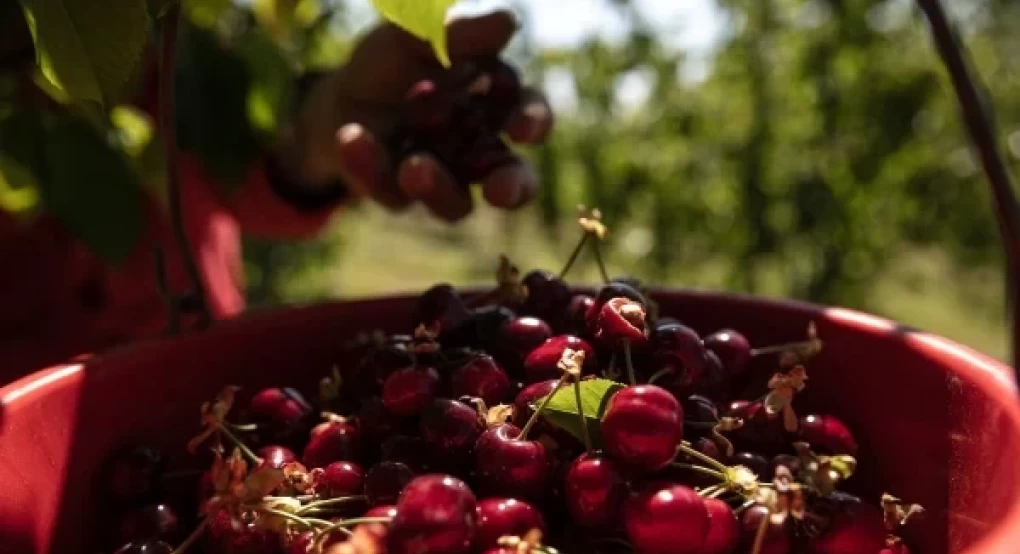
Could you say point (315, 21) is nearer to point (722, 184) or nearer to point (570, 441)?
point (722, 184)

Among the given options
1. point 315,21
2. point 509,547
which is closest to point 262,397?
point 509,547

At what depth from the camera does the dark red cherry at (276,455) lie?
47 centimetres

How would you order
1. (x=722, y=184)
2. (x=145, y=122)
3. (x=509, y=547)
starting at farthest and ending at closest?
(x=722, y=184), (x=145, y=122), (x=509, y=547)

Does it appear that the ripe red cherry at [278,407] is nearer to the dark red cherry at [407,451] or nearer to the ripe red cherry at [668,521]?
the dark red cherry at [407,451]

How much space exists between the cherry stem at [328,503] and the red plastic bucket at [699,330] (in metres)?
0.12

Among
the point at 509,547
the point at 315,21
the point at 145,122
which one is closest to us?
the point at 509,547

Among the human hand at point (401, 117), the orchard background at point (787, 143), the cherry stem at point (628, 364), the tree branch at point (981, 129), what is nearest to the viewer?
the tree branch at point (981, 129)

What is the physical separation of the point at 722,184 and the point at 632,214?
7.4 inches

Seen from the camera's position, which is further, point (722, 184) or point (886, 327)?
point (722, 184)

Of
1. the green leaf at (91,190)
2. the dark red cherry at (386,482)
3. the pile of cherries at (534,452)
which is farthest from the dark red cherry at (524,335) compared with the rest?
the green leaf at (91,190)

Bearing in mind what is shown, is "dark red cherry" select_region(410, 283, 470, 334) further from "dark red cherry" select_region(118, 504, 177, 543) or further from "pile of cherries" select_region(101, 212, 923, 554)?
"dark red cherry" select_region(118, 504, 177, 543)

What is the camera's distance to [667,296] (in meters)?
0.60

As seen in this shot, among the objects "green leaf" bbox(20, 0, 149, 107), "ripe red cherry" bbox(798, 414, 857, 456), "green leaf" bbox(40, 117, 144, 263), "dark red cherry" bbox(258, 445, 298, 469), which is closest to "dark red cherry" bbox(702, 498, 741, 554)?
"ripe red cherry" bbox(798, 414, 857, 456)

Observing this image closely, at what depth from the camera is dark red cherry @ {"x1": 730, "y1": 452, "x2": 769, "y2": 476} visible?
44cm
